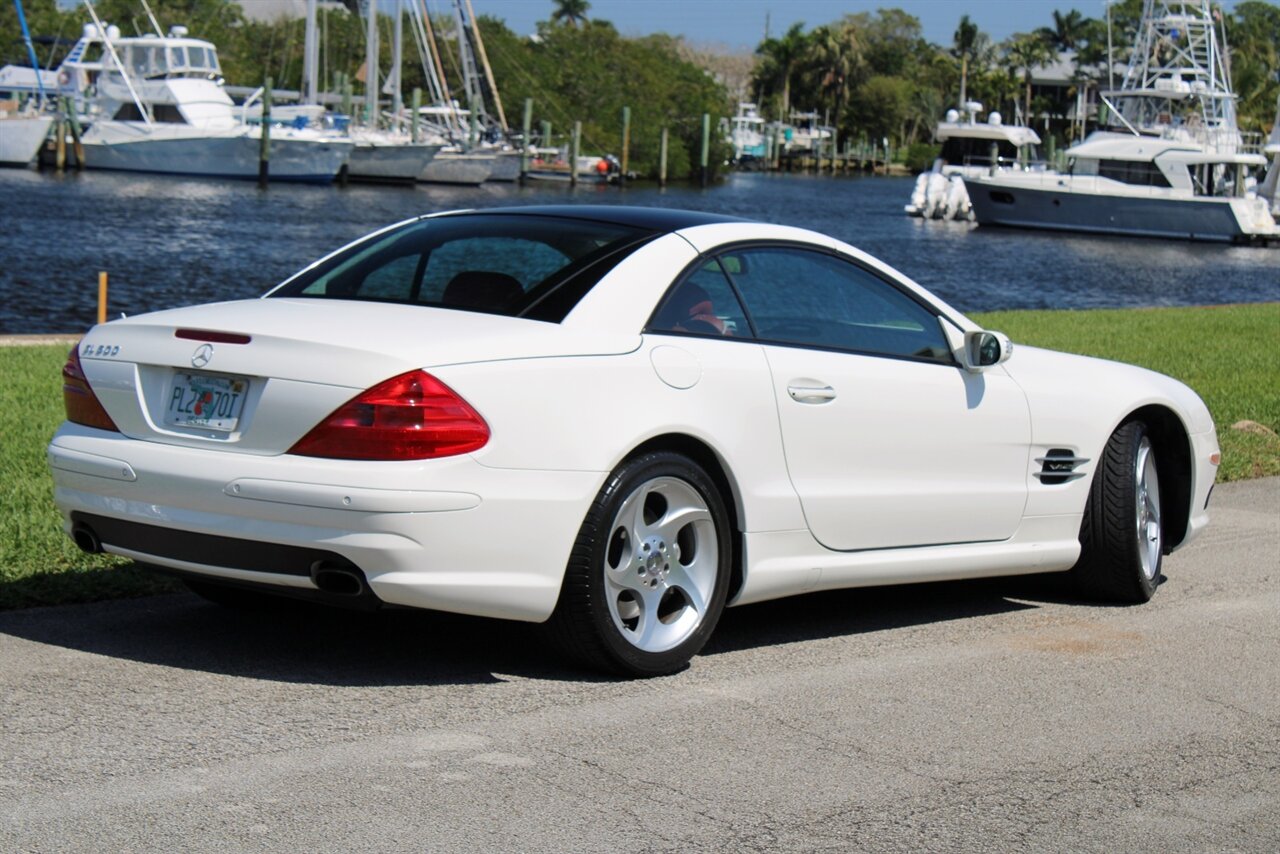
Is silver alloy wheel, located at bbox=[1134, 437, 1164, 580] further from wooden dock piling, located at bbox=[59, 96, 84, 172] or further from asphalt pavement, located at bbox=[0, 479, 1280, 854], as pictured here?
wooden dock piling, located at bbox=[59, 96, 84, 172]

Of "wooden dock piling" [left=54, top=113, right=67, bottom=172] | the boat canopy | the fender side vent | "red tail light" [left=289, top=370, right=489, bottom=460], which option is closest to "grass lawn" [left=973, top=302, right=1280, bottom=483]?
the fender side vent

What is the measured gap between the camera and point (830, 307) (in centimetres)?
620

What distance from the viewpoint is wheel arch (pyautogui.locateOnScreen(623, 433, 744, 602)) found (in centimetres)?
539

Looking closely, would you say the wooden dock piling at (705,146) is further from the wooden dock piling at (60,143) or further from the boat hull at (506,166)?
the wooden dock piling at (60,143)

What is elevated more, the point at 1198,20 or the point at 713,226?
the point at 1198,20

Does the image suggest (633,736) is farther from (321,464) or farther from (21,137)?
(21,137)

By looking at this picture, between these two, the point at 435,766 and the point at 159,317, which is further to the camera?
the point at 159,317

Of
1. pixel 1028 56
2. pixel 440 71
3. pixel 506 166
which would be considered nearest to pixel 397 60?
pixel 440 71

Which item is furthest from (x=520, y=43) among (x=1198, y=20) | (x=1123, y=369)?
(x=1123, y=369)

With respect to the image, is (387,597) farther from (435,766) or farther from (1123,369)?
(1123,369)

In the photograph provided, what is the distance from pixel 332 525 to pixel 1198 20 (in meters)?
68.3

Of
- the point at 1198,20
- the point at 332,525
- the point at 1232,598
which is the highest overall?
the point at 1198,20

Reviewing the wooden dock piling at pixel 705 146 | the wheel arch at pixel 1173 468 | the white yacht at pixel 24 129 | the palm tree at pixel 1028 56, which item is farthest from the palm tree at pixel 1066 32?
the wheel arch at pixel 1173 468

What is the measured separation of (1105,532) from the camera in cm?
693
